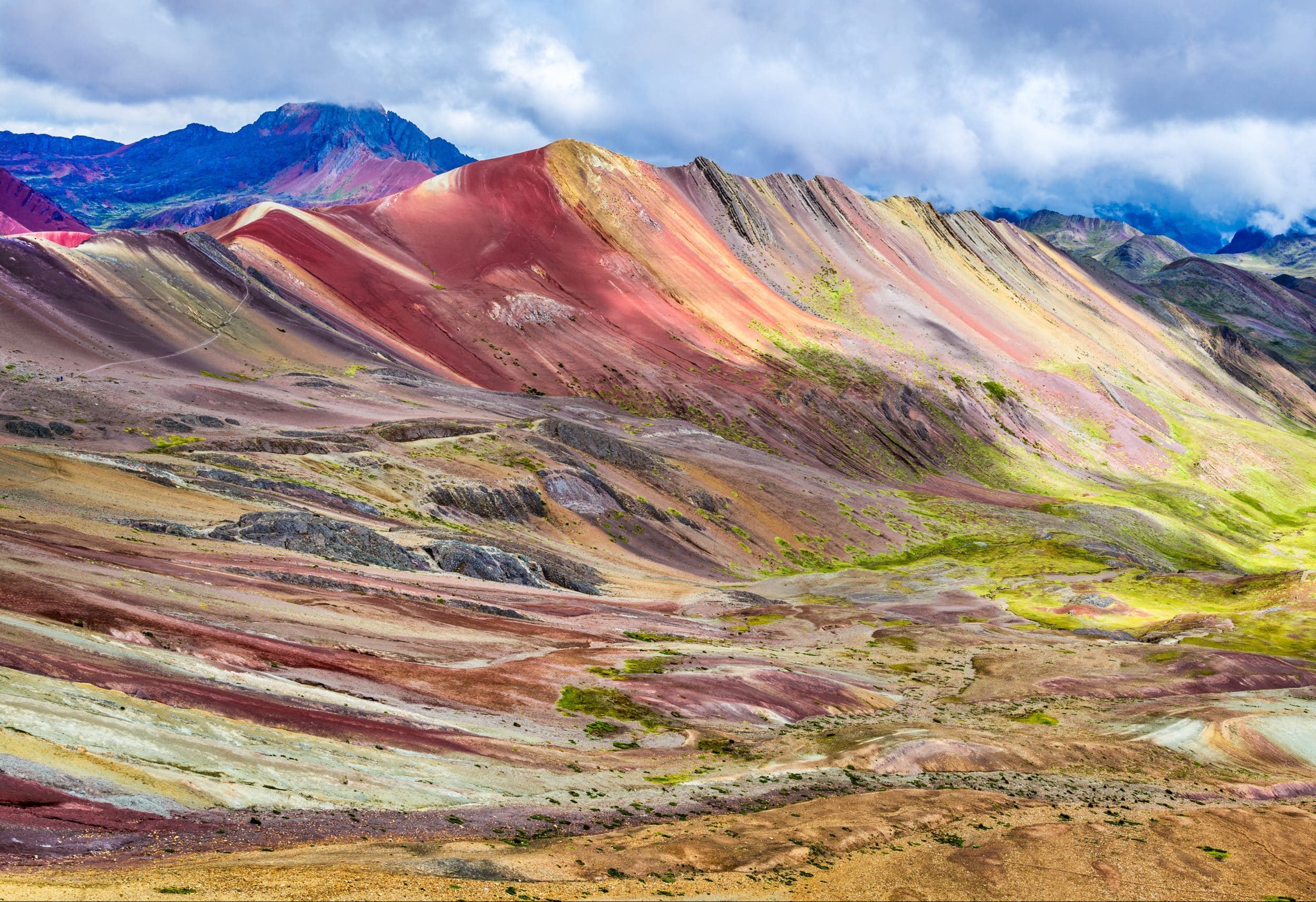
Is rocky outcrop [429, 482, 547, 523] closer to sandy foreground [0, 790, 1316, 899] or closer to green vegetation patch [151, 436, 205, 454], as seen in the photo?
green vegetation patch [151, 436, 205, 454]

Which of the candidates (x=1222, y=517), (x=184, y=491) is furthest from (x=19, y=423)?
(x=1222, y=517)

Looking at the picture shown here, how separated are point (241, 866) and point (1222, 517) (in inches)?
7895

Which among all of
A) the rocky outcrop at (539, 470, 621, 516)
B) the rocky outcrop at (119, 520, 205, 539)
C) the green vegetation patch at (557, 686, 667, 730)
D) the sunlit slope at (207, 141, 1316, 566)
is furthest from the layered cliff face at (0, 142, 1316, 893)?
the sunlit slope at (207, 141, 1316, 566)

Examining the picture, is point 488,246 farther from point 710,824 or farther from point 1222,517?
point 710,824

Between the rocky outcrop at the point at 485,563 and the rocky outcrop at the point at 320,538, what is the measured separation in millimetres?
2141

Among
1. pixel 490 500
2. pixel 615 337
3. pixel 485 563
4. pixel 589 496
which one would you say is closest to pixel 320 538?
pixel 485 563

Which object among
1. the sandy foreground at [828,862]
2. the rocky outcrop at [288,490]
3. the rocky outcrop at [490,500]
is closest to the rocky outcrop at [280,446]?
the rocky outcrop at [288,490]

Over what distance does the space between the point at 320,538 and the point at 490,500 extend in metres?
27.3

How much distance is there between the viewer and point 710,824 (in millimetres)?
33219

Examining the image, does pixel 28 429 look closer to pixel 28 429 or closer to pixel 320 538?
pixel 28 429

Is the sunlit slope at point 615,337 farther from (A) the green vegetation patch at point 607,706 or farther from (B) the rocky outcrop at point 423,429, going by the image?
(A) the green vegetation patch at point 607,706

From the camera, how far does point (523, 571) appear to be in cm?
7612

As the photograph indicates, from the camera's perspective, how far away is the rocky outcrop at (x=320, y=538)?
61.7m

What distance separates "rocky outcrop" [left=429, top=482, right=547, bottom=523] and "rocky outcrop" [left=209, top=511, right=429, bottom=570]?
16.7 m
